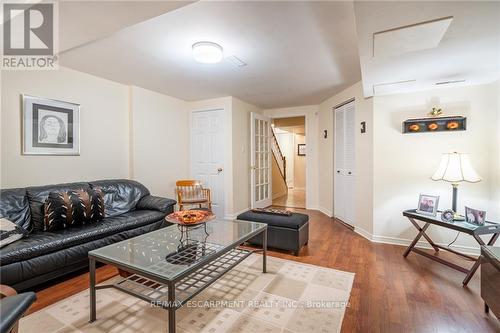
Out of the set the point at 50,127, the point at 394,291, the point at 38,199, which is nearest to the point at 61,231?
the point at 38,199

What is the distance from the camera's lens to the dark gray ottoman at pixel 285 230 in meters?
2.77

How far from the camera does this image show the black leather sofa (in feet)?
6.12

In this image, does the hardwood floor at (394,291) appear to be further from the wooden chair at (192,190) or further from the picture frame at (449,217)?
the wooden chair at (192,190)

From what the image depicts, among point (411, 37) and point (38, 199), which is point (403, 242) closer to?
point (411, 37)

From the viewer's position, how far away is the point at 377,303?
6.11 feet

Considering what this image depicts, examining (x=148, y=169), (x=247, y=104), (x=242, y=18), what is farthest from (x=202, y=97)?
(x=242, y=18)

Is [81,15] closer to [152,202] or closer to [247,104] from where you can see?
[152,202]

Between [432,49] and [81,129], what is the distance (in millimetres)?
4050

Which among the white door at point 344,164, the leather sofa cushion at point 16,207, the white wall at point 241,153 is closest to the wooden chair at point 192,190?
the white wall at point 241,153

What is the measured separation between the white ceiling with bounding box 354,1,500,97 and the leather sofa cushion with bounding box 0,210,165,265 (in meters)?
2.91

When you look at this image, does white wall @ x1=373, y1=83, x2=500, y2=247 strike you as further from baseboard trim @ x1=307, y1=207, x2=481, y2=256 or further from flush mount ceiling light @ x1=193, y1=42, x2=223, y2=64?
flush mount ceiling light @ x1=193, y1=42, x2=223, y2=64

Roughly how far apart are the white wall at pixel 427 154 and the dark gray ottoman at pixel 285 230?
1196 millimetres

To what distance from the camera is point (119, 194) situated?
3229mm

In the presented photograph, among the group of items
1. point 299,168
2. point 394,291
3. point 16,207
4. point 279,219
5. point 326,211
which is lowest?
point 394,291
